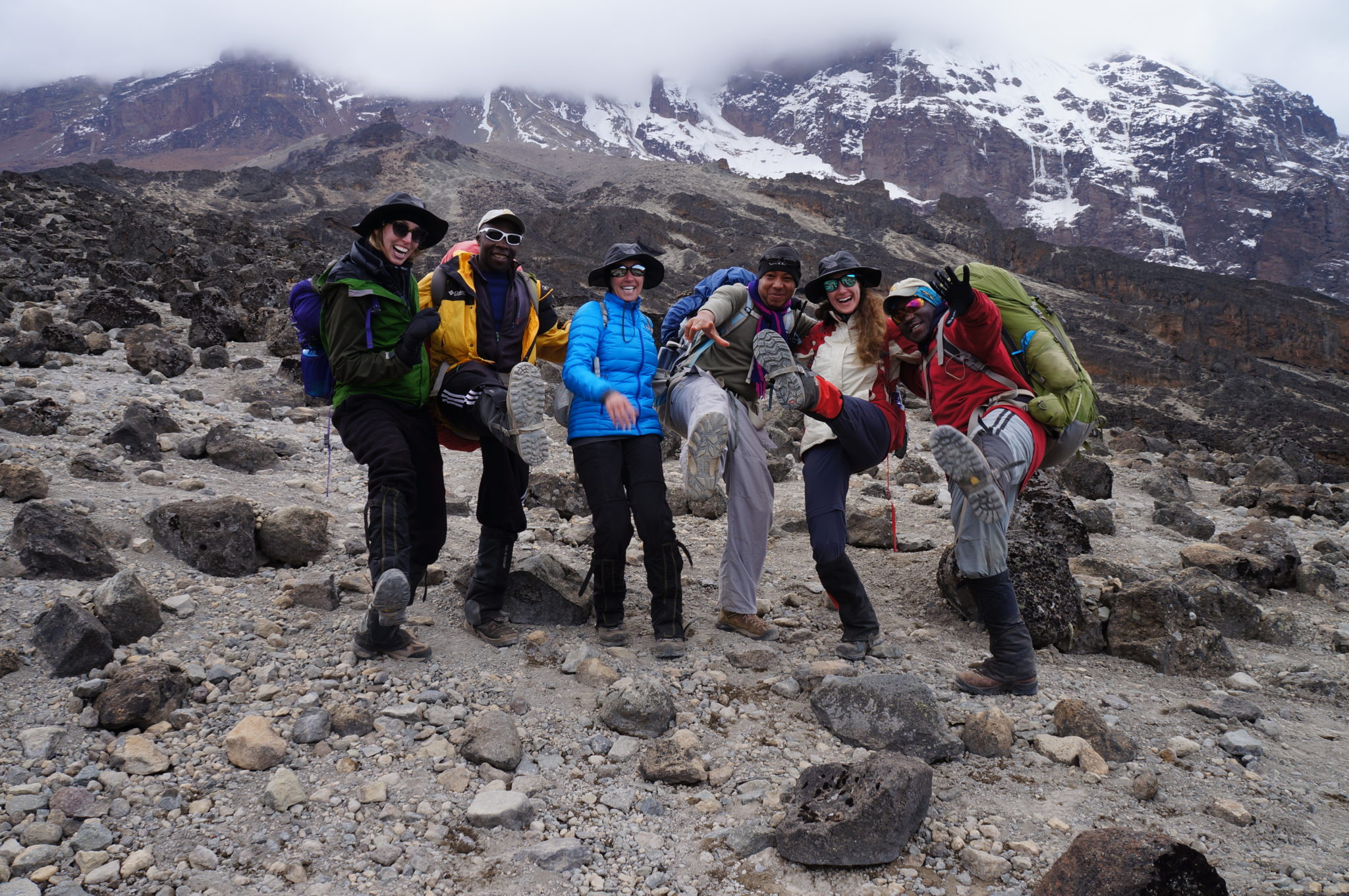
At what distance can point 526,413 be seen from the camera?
10.9ft

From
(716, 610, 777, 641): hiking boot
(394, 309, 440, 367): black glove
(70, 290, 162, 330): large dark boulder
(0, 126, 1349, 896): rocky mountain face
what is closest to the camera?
(0, 126, 1349, 896): rocky mountain face

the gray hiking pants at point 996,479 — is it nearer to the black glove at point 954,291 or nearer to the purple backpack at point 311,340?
A: the black glove at point 954,291

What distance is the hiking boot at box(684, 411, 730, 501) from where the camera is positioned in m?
3.58

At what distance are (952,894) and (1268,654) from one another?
3.28 m

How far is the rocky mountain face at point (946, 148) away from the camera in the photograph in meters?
131

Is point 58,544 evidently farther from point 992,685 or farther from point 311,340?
point 992,685

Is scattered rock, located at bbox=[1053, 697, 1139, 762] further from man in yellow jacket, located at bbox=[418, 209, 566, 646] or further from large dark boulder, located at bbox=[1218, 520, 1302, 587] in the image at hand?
large dark boulder, located at bbox=[1218, 520, 1302, 587]

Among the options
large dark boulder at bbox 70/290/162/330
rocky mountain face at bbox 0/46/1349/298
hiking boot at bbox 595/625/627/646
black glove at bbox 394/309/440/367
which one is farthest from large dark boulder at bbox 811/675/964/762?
rocky mountain face at bbox 0/46/1349/298

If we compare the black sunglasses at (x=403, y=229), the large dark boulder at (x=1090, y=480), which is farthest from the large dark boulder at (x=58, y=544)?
the large dark boulder at (x=1090, y=480)

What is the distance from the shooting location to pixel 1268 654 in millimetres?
4340

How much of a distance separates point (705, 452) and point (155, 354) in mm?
7353

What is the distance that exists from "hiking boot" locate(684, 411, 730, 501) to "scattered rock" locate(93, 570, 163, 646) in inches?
91.0

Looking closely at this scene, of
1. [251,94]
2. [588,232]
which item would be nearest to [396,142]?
[588,232]

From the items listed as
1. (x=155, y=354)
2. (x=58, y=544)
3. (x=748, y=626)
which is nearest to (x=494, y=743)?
(x=748, y=626)
